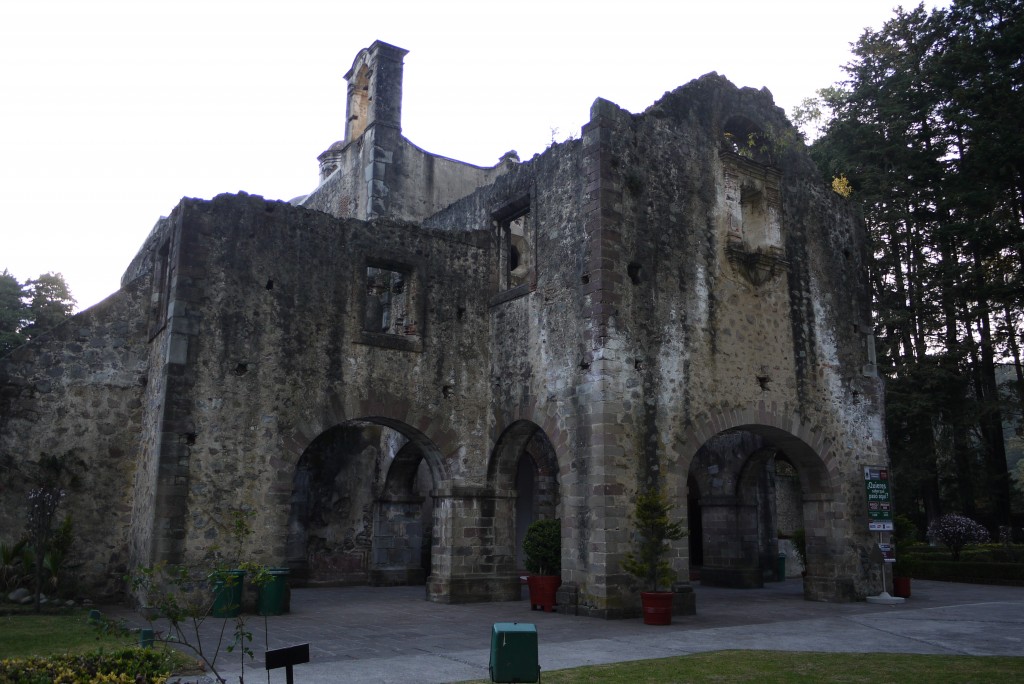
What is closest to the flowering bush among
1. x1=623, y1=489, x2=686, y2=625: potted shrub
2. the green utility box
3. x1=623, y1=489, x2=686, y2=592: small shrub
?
x1=623, y1=489, x2=686, y2=625: potted shrub

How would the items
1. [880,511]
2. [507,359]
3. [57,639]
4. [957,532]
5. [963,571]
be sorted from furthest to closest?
[957,532] < [963,571] < [880,511] < [507,359] < [57,639]

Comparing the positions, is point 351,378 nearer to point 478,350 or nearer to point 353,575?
point 478,350

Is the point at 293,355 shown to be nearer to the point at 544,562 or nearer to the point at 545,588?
the point at 544,562

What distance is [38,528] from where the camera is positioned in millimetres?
11930

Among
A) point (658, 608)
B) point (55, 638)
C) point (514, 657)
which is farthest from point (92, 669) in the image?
point (658, 608)

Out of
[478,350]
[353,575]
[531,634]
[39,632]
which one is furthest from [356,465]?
[531,634]

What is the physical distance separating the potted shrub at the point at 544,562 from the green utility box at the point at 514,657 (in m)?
6.73

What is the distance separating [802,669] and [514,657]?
10.3ft

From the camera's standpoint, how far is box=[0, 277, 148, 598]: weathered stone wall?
13.3m

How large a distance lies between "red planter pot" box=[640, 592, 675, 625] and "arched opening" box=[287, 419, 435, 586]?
23.0 feet

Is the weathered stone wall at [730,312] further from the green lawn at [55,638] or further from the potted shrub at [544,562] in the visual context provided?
the green lawn at [55,638]

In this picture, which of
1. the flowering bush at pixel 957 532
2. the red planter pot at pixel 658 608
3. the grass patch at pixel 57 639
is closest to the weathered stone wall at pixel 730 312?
the red planter pot at pixel 658 608

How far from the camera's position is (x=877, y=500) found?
15.1 m

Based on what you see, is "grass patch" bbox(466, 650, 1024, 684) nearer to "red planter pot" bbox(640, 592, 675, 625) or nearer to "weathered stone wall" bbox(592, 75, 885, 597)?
"red planter pot" bbox(640, 592, 675, 625)
